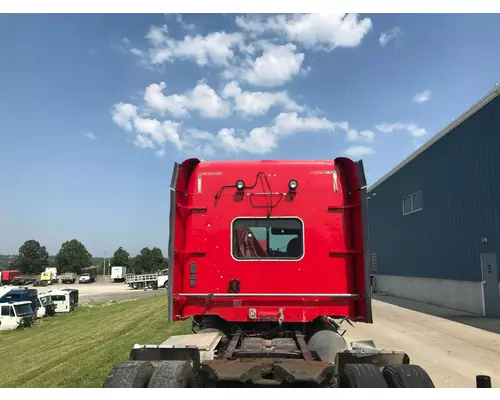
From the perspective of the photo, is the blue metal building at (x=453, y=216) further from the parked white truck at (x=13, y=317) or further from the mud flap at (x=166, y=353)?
the parked white truck at (x=13, y=317)

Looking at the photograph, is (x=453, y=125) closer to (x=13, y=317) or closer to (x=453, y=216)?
(x=453, y=216)

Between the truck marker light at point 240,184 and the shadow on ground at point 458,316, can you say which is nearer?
the truck marker light at point 240,184

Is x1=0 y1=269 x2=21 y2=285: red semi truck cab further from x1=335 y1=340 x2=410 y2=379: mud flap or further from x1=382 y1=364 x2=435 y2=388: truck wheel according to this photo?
x1=382 y1=364 x2=435 y2=388: truck wheel

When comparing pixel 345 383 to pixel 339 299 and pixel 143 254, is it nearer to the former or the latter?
pixel 339 299

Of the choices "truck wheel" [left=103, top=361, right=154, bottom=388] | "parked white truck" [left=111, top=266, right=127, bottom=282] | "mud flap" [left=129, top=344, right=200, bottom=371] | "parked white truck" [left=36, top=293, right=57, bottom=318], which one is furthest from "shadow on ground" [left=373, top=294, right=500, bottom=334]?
"parked white truck" [left=111, top=266, right=127, bottom=282]

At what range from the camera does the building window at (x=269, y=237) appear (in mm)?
5289

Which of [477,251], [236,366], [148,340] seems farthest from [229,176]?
[477,251]

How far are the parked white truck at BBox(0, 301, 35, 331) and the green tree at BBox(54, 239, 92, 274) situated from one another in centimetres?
7958

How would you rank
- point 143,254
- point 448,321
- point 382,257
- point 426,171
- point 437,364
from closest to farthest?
point 437,364 → point 448,321 → point 426,171 → point 382,257 → point 143,254

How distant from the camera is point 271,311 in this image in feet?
16.8

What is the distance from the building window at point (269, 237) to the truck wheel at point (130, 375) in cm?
229

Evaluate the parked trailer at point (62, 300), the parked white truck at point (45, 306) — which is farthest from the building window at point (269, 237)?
the parked trailer at point (62, 300)

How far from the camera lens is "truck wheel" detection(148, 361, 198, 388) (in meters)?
3.07

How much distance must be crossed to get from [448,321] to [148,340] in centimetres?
1121
